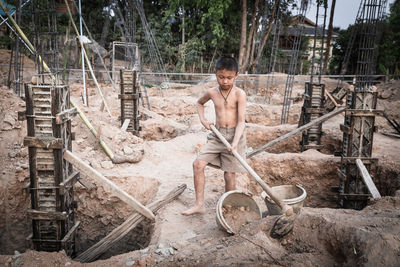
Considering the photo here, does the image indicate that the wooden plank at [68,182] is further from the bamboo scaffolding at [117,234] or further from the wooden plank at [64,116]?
the bamboo scaffolding at [117,234]

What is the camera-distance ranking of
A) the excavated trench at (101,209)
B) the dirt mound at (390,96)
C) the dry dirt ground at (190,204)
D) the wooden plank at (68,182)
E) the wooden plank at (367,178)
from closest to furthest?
the dry dirt ground at (190,204) → the wooden plank at (68,182) → the wooden plank at (367,178) → the excavated trench at (101,209) → the dirt mound at (390,96)

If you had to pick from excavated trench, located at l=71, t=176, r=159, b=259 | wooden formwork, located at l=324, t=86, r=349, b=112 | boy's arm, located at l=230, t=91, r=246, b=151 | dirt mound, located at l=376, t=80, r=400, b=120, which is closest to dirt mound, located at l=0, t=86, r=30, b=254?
excavated trench, located at l=71, t=176, r=159, b=259

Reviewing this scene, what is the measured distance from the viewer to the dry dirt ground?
288cm

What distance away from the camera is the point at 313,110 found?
784 centimetres

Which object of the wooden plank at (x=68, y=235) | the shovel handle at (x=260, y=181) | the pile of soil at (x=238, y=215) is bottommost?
the wooden plank at (x=68, y=235)

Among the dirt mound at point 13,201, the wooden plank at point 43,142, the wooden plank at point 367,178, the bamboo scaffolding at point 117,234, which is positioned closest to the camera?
the wooden plank at point 43,142

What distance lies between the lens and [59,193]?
3.87 meters

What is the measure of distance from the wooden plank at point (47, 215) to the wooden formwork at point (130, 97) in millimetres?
5158

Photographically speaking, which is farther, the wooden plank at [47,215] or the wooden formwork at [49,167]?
the wooden plank at [47,215]

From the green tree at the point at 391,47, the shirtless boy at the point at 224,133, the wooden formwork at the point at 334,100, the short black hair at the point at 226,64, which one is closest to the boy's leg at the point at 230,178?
the shirtless boy at the point at 224,133

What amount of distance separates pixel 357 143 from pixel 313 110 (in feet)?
8.21

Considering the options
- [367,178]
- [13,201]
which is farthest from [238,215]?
[13,201]

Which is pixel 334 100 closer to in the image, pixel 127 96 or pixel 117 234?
pixel 127 96

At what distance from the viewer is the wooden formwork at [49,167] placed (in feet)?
12.1
